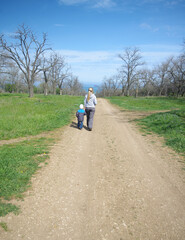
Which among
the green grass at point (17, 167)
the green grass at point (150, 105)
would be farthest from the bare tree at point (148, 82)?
the green grass at point (17, 167)

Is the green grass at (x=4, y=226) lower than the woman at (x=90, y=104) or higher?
lower

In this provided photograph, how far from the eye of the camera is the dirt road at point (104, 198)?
2385 mm

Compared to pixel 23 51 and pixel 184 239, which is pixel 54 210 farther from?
pixel 23 51

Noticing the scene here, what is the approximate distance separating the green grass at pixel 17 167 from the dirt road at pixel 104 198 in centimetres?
20

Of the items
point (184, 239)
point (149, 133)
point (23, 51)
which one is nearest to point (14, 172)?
point (184, 239)

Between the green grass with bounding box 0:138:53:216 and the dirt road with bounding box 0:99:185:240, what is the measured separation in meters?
0.20

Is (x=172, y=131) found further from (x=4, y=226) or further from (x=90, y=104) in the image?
(x=4, y=226)

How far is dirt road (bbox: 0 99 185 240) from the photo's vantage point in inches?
93.9

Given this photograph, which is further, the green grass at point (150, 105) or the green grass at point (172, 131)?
the green grass at point (150, 105)

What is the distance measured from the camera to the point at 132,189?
134 inches

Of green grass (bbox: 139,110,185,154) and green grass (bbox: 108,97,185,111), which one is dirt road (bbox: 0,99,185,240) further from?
green grass (bbox: 108,97,185,111)

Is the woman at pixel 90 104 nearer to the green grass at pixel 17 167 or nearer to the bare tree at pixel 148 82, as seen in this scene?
the green grass at pixel 17 167

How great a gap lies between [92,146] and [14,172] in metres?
2.87

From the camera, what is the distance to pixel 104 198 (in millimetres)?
3119
